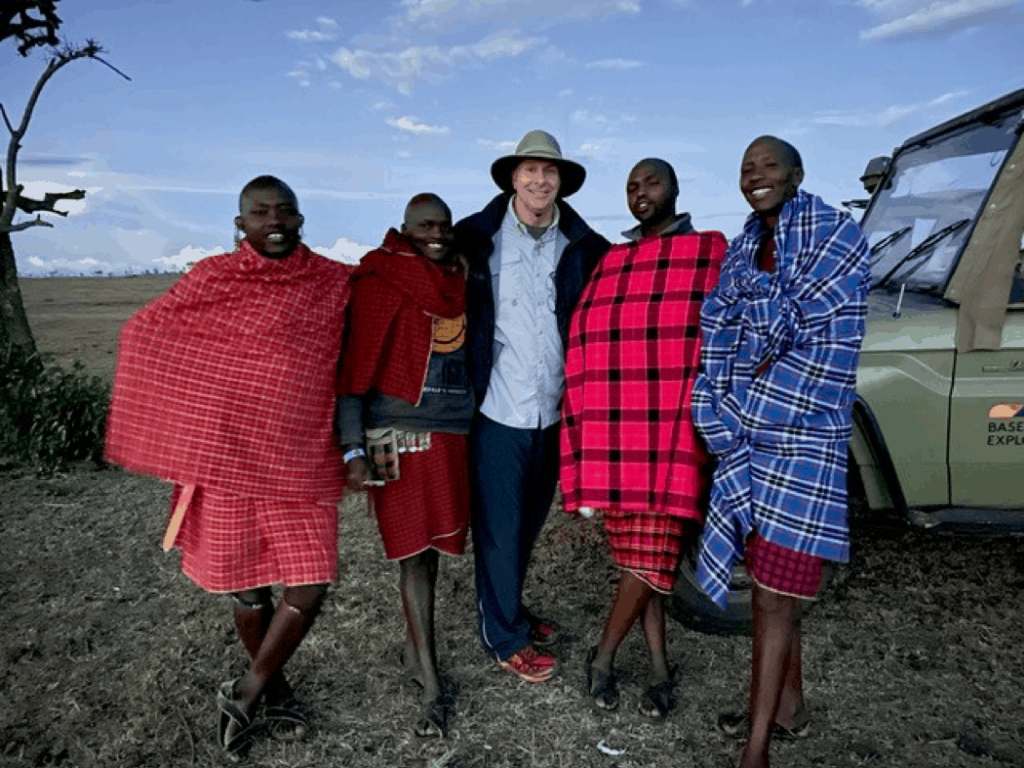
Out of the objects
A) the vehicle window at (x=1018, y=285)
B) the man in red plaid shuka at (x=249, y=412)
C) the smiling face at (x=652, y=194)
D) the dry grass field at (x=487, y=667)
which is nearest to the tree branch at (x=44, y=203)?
the dry grass field at (x=487, y=667)

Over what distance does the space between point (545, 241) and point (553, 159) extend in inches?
11.7

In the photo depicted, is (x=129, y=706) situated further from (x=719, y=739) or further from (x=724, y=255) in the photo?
(x=724, y=255)

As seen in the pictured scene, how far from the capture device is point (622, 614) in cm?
297

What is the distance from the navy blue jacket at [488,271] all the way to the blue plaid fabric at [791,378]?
0.66m

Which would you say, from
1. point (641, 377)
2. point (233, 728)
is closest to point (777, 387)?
point (641, 377)

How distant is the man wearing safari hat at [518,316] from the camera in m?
2.96

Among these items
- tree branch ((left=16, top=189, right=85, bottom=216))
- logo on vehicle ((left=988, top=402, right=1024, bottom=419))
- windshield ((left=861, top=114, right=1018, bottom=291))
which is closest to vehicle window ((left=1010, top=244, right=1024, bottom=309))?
windshield ((left=861, top=114, right=1018, bottom=291))

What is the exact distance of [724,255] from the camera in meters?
2.69

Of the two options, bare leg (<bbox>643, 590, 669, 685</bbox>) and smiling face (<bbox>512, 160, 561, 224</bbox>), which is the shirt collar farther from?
bare leg (<bbox>643, 590, 669, 685</bbox>)

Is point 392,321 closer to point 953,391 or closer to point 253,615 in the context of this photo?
point 253,615

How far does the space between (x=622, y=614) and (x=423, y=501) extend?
845mm

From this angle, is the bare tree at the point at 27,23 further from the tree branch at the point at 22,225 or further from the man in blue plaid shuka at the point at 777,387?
the man in blue plaid shuka at the point at 777,387

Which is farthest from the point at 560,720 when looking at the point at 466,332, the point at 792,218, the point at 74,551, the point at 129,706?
the point at 74,551

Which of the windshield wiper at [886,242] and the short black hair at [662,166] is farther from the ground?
the short black hair at [662,166]
